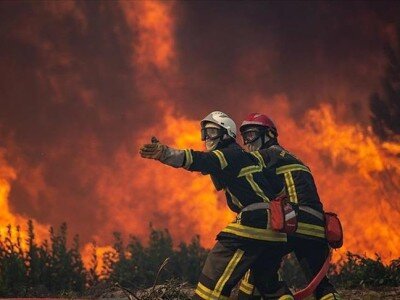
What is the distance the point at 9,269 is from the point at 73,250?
124 centimetres

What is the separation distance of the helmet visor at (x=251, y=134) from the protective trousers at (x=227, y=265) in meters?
1.56

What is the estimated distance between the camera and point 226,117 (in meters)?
5.53

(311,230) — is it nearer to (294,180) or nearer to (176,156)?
(294,180)

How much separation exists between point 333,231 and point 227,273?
1.48 m

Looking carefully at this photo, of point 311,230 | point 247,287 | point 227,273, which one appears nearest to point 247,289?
point 247,287

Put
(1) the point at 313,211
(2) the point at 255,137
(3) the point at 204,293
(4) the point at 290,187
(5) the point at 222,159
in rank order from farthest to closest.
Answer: (2) the point at 255,137
(4) the point at 290,187
(1) the point at 313,211
(5) the point at 222,159
(3) the point at 204,293

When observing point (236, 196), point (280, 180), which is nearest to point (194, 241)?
point (280, 180)

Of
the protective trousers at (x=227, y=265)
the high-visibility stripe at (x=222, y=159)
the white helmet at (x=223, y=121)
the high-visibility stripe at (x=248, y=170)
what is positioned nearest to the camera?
the protective trousers at (x=227, y=265)

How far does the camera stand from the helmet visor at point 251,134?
6383 millimetres

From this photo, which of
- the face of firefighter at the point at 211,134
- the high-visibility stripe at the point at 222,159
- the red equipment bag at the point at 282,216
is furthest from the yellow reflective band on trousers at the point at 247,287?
the high-visibility stripe at the point at 222,159

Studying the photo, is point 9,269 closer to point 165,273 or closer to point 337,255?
point 165,273

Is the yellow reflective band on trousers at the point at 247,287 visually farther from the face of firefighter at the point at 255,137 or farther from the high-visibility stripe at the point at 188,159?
the high-visibility stripe at the point at 188,159

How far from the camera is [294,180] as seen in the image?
602cm

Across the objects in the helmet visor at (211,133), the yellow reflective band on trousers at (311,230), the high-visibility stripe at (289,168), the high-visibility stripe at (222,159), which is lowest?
the yellow reflective band on trousers at (311,230)
